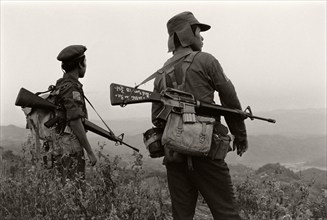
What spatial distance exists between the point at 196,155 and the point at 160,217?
1463 millimetres

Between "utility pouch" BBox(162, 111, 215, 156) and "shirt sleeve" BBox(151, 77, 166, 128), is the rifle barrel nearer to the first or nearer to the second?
"shirt sleeve" BBox(151, 77, 166, 128)

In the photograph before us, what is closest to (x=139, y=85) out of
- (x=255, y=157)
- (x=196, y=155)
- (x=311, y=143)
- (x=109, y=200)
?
(x=196, y=155)

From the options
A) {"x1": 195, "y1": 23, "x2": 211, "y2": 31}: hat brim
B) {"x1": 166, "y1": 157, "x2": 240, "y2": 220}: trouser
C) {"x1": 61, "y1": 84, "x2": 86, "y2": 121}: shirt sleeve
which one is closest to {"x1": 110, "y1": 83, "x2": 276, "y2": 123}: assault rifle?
{"x1": 166, "y1": 157, "x2": 240, "y2": 220}: trouser

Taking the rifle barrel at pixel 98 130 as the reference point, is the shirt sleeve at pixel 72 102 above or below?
above

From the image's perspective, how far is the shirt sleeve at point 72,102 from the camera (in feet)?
14.7

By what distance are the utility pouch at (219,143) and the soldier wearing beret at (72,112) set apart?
1575 millimetres

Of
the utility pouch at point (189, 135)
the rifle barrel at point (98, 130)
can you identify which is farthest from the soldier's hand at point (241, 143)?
the rifle barrel at point (98, 130)

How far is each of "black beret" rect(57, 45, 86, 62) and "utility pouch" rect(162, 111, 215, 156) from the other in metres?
1.71

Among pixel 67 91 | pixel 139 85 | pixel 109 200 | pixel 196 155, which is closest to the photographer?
pixel 196 155

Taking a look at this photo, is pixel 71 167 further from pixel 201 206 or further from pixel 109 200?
pixel 201 206

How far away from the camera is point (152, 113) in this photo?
13.1 feet

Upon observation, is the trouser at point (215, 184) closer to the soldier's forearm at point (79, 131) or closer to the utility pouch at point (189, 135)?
the utility pouch at point (189, 135)

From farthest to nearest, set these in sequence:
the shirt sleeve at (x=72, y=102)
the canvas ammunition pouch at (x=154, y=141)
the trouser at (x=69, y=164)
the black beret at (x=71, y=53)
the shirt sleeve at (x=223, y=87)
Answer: the black beret at (x=71, y=53) → the trouser at (x=69, y=164) → the shirt sleeve at (x=72, y=102) → the canvas ammunition pouch at (x=154, y=141) → the shirt sleeve at (x=223, y=87)

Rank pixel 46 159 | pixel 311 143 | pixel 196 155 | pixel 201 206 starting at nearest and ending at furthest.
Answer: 1. pixel 196 155
2. pixel 46 159
3. pixel 201 206
4. pixel 311 143
